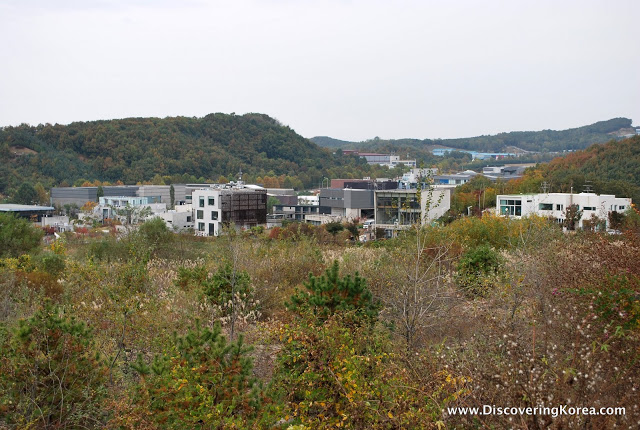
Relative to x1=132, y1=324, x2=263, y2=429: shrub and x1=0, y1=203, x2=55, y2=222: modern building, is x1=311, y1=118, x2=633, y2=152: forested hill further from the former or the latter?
x1=132, y1=324, x2=263, y2=429: shrub

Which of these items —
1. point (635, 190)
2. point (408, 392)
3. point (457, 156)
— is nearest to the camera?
point (408, 392)

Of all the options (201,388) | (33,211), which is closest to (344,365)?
(201,388)

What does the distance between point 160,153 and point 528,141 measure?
11475 centimetres

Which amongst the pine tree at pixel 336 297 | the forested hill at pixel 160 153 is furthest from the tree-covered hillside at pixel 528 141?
the pine tree at pixel 336 297

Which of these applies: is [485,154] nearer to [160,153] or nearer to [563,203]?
[160,153]

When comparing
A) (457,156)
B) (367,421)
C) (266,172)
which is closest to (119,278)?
(367,421)

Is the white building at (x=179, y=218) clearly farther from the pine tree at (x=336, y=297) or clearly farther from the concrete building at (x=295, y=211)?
the pine tree at (x=336, y=297)

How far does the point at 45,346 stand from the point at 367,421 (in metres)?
3.06

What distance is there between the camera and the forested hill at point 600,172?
127 feet

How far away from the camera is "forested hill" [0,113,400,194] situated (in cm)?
7756

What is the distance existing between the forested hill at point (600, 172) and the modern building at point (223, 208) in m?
20.4

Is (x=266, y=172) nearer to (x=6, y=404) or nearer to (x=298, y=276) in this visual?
(x=298, y=276)

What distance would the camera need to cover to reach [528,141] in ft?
546

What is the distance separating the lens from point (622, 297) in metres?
5.58
